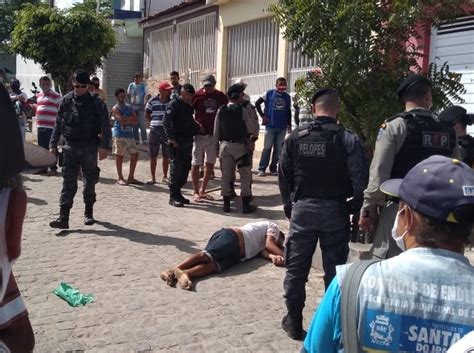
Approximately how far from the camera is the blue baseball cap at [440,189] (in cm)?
172

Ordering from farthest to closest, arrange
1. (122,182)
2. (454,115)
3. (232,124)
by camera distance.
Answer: (122,182), (232,124), (454,115)

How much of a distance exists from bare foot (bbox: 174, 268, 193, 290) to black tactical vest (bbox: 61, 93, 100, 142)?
2729 mm

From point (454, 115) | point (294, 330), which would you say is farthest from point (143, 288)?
point (454, 115)

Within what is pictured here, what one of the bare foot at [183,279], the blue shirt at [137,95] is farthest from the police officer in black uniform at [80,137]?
the blue shirt at [137,95]

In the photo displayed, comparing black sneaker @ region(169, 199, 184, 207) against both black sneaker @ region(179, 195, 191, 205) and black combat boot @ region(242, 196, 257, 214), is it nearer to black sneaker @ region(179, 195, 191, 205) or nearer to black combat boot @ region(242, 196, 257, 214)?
black sneaker @ region(179, 195, 191, 205)

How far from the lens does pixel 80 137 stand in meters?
7.82

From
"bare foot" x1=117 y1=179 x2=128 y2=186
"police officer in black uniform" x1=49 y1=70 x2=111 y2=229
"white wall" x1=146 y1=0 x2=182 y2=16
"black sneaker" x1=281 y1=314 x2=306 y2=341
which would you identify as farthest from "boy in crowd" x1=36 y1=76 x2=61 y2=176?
"white wall" x1=146 y1=0 x2=182 y2=16

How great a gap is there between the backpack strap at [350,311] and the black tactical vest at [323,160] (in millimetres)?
2825

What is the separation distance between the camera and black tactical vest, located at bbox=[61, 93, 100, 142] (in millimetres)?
7820

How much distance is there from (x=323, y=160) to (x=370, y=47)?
6.51ft

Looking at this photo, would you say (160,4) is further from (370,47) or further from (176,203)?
(370,47)

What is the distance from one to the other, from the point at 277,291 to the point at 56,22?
11654mm

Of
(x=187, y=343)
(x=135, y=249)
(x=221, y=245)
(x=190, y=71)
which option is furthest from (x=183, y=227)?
(x=190, y=71)

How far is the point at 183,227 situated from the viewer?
8.25 m
